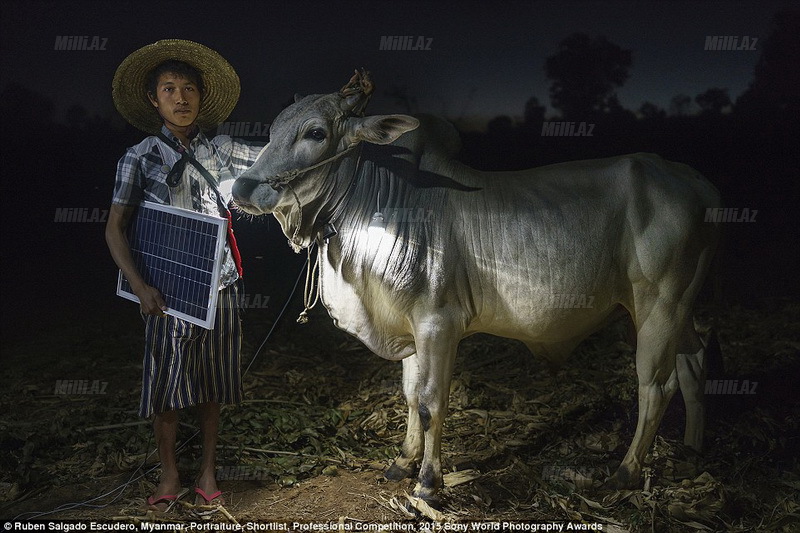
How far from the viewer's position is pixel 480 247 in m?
4.00

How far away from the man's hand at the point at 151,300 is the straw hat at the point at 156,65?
911 millimetres

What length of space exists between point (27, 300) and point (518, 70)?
5685mm

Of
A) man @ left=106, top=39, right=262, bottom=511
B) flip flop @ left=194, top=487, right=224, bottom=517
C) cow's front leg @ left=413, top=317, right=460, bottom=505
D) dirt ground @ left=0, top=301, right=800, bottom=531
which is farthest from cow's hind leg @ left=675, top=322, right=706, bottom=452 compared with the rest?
flip flop @ left=194, top=487, right=224, bottom=517

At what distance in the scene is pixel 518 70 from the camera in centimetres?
614

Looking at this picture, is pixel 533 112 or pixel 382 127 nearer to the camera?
pixel 382 127

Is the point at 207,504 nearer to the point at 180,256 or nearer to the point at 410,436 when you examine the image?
the point at 410,436

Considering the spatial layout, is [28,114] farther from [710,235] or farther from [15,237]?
[710,235]

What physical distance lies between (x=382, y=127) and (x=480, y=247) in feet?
2.87

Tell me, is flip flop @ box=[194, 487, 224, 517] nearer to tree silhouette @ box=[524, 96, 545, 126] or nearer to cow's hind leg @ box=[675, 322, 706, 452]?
cow's hind leg @ box=[675, 322, 706, 452]

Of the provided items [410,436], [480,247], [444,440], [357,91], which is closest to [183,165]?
[357,91]

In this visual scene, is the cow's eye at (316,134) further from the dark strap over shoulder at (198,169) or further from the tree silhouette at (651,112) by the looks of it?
the tree silhouette at (651,112)

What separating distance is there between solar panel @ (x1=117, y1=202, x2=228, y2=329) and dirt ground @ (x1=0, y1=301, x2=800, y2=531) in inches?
48.1

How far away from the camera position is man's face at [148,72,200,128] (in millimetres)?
3756

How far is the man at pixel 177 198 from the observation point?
3.65 meters
